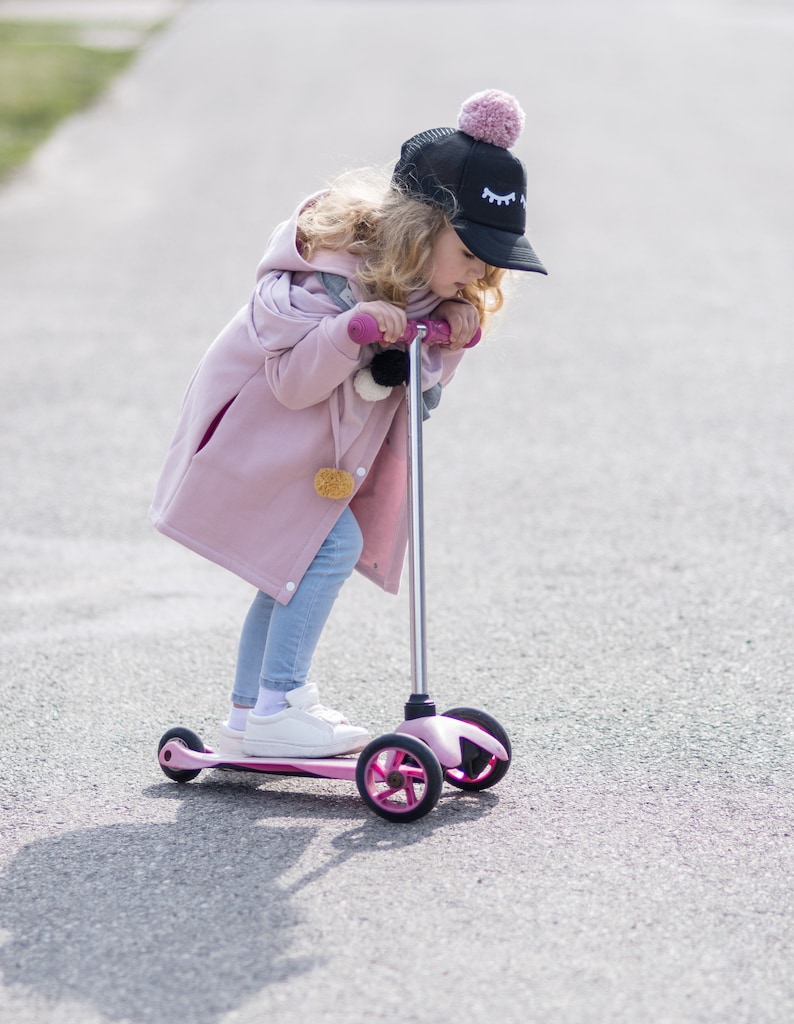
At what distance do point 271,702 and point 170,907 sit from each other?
66cm

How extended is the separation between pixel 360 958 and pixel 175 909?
0.40 meters

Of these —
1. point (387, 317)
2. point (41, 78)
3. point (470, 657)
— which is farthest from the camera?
point (41, 78)

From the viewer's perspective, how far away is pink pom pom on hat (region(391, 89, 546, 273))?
2.94 meters

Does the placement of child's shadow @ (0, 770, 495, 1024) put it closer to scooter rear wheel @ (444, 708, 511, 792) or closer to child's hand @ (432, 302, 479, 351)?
scooter rear wheel @ (444, 708, 511, 792)

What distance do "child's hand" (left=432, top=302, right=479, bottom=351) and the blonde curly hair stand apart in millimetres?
53

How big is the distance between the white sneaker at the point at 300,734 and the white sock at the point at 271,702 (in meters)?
0.01

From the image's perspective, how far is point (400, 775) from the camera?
2.99 metres

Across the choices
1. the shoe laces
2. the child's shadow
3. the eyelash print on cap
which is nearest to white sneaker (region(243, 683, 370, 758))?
the shoe laces

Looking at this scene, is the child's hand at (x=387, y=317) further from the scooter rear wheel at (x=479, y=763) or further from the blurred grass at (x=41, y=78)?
the blurred grass at (x=41, y=78)

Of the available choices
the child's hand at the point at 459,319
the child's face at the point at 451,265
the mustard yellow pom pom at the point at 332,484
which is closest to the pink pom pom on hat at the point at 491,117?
the child's face at the point at 451,265

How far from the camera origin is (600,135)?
1320cm

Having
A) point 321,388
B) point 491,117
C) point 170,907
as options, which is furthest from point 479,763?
point 491,117

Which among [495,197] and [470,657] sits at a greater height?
[495,197]

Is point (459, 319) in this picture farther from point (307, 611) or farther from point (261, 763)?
point (261, 763)
